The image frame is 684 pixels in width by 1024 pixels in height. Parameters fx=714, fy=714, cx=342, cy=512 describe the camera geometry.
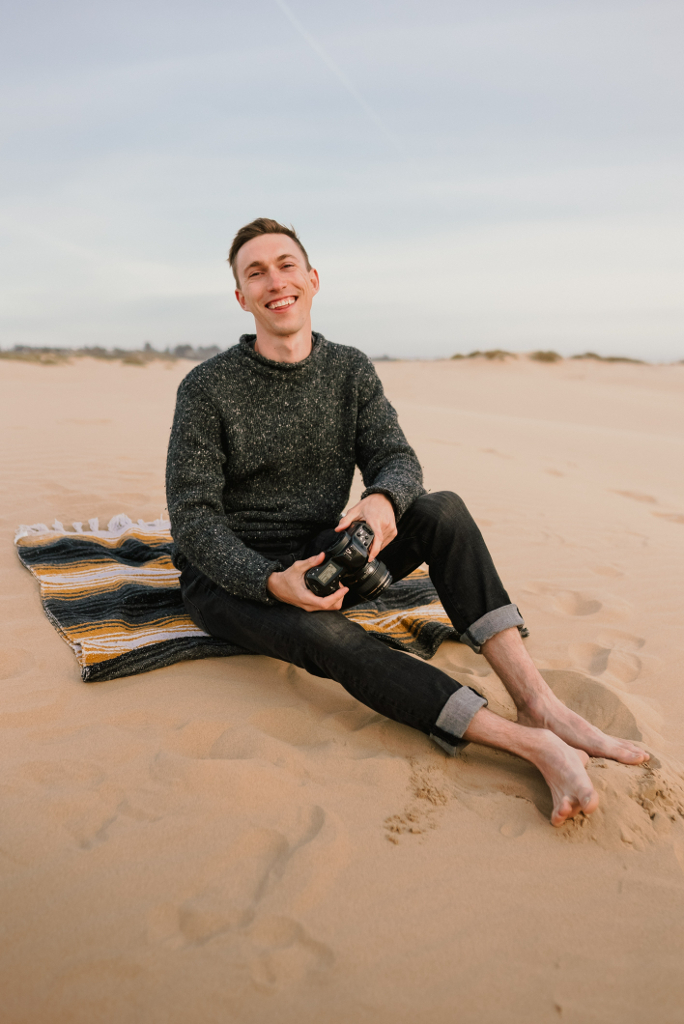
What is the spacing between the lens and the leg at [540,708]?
2068 mm

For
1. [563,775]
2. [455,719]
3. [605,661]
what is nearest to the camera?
[563,775]

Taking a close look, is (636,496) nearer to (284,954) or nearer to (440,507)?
(440,507)

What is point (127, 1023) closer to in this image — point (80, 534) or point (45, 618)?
point (45, 618)

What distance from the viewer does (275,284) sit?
2.73 meters

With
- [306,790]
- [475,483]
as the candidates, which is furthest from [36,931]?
[475,483]

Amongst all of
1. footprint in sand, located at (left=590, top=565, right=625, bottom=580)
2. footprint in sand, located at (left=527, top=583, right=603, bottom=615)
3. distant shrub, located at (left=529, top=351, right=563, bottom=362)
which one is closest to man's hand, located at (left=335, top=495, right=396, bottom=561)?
footprint in sand, located at (left=527, top=583, right=603, bottom=615)

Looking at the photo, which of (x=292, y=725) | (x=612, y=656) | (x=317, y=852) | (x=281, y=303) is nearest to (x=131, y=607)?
(x=292, y=725)

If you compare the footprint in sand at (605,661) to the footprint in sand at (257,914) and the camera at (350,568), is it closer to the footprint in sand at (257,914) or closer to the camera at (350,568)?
the camera at (350,568)

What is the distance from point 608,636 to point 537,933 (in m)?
1.82

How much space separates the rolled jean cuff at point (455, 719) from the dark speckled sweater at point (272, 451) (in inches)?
28.2

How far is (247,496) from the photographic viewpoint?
108 inches

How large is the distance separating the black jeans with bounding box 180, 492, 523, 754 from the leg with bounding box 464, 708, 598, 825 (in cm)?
6

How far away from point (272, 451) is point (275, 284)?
2.11 ft

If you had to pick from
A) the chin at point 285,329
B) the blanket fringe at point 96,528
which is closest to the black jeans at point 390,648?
the chin at point 285,329
